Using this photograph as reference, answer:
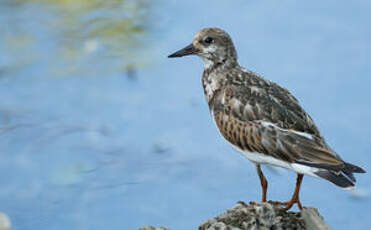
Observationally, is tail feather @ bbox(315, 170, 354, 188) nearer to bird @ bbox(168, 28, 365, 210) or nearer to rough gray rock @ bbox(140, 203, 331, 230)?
bird @ bbox(168, 28, 365, 210)

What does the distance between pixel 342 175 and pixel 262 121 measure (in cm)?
70

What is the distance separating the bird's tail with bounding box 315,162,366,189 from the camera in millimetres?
4797

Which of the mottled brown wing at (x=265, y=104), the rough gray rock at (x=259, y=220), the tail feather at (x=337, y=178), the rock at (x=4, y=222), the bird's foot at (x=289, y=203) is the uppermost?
the mottled brown wing at (x=265, y=104)

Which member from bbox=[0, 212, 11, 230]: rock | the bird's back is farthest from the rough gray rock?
bbox=[0, 212, 11, 230]: rock

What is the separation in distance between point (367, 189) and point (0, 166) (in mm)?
3247

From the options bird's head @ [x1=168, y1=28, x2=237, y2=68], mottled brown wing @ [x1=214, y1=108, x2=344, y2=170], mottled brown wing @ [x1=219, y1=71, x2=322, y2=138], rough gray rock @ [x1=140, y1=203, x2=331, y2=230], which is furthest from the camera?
bird's head @ [x1=168, y1=28, x2=237, y2=68]

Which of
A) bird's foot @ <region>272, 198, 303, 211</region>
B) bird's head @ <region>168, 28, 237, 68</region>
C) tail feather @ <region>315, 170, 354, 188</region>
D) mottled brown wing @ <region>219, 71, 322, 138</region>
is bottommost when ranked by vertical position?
bird's foot @ <region>272, 198, 303, 211</region>

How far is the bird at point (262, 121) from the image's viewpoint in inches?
197

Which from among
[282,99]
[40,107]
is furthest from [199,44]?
[40,107]

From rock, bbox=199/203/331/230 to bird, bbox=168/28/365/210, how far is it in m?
0.26

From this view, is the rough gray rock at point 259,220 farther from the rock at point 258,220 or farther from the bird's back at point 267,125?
the bird's back at point 267,125

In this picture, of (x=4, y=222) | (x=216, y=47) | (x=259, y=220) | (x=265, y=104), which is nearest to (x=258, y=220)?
(x=259, y=220)

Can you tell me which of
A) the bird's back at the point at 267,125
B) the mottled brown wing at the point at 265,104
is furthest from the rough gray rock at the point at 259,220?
the mottled brown wing at the point at 265,104

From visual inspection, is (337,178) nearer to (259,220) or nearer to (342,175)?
(342,175)
